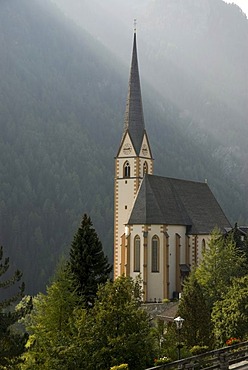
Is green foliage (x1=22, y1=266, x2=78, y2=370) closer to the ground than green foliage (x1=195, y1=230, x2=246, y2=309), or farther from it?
closer to the ground

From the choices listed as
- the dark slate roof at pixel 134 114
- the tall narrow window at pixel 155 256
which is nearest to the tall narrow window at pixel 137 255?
the tall narrow window at pixel 155 256

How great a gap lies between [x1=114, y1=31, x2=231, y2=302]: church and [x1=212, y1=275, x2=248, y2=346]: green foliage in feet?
80.4

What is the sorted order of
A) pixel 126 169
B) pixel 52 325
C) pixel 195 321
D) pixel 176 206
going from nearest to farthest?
pixel 195 321
pixel 52 325
pixel 176 206
pixel 126 169

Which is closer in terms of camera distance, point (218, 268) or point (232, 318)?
point (232, 318)

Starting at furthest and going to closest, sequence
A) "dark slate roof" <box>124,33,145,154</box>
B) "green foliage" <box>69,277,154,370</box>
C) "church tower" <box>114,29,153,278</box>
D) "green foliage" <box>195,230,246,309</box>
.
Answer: "dark slate roof" <box>124,33,145,154</box>, "church tower" <box>114,29,153,278</box>, "green foliage" <box>195,230,246,309</box>, "green foliage" <box>69,277,154,370</box>

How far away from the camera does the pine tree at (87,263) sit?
5216 centimetres

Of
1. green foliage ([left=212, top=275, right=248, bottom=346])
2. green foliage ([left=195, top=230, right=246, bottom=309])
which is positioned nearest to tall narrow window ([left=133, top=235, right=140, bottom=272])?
green foliage ([left=195, top=230, right=246, bottom=309])

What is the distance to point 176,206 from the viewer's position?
76188 mm

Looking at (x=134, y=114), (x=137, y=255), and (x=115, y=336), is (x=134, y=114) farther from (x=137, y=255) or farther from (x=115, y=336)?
(x=115, y=336)

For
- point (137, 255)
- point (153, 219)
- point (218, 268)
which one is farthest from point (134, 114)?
point (218, 268)

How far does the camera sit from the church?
7112cm

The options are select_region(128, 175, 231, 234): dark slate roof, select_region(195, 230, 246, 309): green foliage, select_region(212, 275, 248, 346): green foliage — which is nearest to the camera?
select_region(212, 275, 248, 346): green foliage

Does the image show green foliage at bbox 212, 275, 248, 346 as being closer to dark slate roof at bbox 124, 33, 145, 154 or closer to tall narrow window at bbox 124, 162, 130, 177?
tall narrow window at bbox 124, 162, 130, 177

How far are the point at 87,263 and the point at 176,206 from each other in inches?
993
